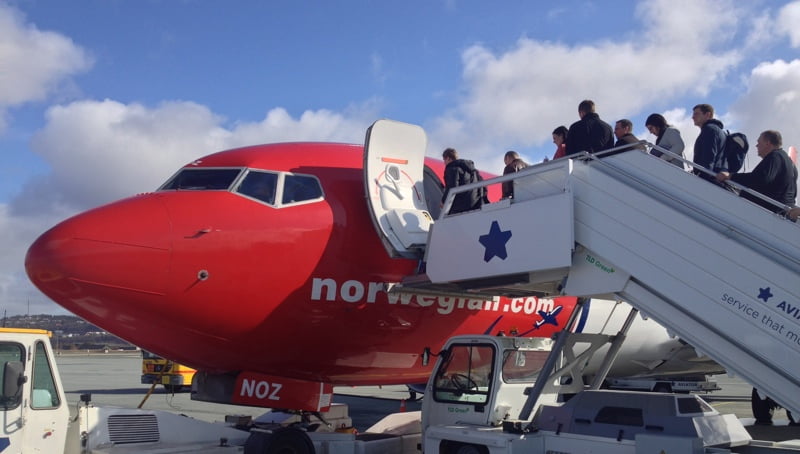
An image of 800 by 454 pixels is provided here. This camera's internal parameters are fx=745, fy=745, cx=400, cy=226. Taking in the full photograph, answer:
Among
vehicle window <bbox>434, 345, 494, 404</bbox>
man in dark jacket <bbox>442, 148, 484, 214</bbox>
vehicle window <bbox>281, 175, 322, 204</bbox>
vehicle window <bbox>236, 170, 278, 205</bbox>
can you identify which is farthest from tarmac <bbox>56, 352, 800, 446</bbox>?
vehicle window <bbox>236, 170, 278, 205</bbox>

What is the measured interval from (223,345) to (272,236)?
1.55 m

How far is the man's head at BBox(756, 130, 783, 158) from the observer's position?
8.37m

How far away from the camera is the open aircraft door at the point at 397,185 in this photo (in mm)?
10086

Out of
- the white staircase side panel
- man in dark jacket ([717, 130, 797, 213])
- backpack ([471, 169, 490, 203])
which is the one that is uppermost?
backpack ([471, 169, 490, 203])

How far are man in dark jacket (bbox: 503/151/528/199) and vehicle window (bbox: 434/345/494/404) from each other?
2636 mm

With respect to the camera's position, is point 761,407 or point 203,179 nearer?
point 203,179

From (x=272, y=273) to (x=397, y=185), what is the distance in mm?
2225

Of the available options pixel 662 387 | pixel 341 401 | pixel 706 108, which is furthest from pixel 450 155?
pixel 662 387

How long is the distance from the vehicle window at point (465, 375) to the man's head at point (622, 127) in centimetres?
332

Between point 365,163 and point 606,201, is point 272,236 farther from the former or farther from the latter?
point 606,201

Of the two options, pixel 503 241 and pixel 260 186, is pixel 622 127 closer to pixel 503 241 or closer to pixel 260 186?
pixel 503 241

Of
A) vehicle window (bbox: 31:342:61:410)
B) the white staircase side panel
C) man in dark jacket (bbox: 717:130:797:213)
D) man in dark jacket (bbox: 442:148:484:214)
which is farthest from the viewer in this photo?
man in dark jacket (bbox: 442:148:484:214)

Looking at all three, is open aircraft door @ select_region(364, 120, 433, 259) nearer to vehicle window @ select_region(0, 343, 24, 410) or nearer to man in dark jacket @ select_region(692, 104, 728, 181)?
man in dark jacket @ select_region(692, 104, 728, 181)

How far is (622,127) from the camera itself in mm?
9914
